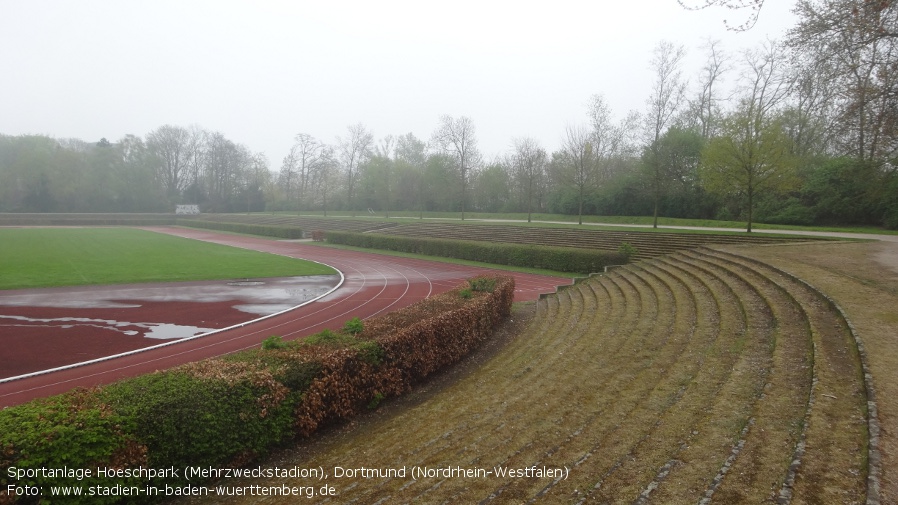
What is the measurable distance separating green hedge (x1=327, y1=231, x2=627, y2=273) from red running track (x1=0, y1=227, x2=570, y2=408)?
6.13 feet

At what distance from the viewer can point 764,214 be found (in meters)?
33.7

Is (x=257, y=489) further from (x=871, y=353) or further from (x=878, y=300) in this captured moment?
(x=878, y=300)

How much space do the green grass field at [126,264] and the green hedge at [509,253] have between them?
28.7 ft

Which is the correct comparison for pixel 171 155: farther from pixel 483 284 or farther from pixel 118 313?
pixel 483 284

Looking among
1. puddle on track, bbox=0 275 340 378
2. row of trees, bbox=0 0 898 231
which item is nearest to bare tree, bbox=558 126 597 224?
row of trees, bbox=0 0 898 231

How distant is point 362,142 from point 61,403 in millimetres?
70095

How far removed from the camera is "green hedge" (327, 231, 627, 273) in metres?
25.0

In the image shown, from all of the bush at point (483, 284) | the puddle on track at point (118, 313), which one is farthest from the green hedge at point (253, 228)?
the bush at point (483, 284)

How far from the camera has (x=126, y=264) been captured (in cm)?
2756

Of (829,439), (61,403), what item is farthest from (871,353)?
(61,403)

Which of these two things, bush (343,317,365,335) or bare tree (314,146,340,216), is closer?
bush (343,317,365,335)

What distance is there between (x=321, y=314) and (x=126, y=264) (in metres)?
17.7

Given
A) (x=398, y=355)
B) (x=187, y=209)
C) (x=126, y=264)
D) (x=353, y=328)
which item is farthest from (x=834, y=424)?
(x=187, y=209)

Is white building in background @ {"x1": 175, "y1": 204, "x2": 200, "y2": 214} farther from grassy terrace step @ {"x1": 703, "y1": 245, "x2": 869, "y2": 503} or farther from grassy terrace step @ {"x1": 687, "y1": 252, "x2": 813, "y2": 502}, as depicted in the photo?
grassy terrace step @ {"x1": 703, "y1": 245, "x2": 869, "y2": 503}
